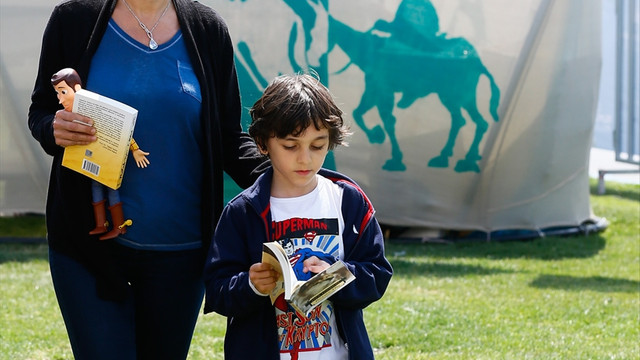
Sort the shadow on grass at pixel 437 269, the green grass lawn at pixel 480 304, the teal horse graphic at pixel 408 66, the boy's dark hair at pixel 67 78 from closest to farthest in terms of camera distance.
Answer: the boy's dark hair at pixel 67 78
the green grass lawn at pixel 480 304
the shadow on grass at pixel 437 269
the teal horse graphic at pixel 408 66

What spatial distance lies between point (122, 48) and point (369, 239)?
905 millimetres

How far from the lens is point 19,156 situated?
28.7 feet

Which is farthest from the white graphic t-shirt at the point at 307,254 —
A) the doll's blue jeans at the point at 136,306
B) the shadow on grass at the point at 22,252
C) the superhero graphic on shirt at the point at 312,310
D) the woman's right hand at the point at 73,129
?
the shadow on grass at the point at 22,252

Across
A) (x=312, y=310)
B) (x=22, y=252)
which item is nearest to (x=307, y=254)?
(x=312, y=310)

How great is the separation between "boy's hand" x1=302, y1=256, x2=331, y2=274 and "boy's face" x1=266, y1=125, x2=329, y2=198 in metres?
0.23

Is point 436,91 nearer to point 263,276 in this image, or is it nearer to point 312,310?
point 312,310

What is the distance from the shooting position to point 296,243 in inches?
99.8

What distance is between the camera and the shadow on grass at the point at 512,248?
8.50 metres

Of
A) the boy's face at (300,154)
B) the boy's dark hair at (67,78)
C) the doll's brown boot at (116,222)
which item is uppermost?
the boy's dark hair at (67,78)

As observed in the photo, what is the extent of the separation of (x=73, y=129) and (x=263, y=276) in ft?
2.31

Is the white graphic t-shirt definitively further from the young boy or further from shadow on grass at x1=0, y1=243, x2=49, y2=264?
shadow on grass at x1=0, y1=243, x2=49, y2=264

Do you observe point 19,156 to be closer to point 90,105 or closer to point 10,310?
point 10,310

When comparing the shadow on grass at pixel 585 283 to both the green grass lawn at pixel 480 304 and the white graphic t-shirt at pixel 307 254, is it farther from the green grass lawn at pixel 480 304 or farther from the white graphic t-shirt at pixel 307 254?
the white graphic t-shirt at pixel 307 254

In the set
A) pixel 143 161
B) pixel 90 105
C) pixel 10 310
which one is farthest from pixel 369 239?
pixel 10 310
